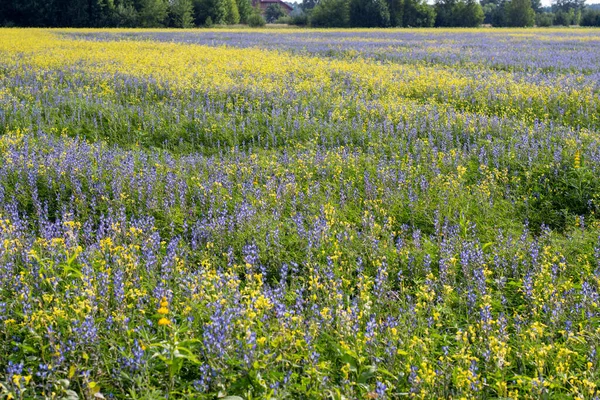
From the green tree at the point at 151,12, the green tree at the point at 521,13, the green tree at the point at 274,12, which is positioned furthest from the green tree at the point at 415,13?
the green tree at the point at 274,12

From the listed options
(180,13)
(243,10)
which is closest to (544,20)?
(243,10)

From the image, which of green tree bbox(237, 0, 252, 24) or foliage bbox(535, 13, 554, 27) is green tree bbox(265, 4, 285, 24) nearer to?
green tree bbox(237, 0, 252, 24)

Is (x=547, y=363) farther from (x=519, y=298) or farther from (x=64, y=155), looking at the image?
(x=64, y=155)

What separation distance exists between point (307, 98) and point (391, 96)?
1928 mm

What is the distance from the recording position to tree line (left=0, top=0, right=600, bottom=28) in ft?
189

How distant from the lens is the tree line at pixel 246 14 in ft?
189

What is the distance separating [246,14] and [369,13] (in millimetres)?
24995

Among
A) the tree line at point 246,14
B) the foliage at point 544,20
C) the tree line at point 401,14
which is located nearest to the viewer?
the tree line at point 246,14

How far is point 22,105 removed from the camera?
397 inches

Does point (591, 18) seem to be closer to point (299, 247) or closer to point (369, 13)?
point (369, 13)

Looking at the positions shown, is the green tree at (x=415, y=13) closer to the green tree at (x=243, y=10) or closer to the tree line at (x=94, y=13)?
the green tree at (x=243, y=10)

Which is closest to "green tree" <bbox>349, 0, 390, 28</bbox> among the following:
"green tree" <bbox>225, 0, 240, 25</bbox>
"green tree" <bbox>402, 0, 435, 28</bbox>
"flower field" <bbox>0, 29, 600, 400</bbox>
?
"green tree" <bbox>402, 0, 435, 28</bbox>

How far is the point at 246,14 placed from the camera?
82.9 m

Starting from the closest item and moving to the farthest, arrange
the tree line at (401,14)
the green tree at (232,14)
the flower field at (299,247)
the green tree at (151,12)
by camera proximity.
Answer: the flower field at (299,247), the green tree at (151,12), the tree line at (401,14), the green tree at (232,14)
